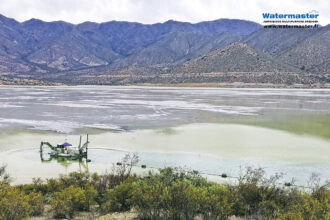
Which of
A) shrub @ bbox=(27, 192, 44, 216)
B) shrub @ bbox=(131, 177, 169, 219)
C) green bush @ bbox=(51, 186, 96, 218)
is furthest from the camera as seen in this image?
shrub @ bbox=(27, 192, 44, 216)

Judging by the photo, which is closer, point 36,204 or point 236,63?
point 36,204

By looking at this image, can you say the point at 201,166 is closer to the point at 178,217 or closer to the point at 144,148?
the point at 144,148

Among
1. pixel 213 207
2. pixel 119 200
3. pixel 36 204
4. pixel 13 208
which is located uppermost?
pixel 13 208

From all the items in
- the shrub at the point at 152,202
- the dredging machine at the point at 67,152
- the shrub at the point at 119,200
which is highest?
the shrub at the point at 152,202

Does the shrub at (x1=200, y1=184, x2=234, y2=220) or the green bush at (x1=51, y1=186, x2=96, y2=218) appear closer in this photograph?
the shrub at (x1=200, y1=184, x2=234, y2=220)

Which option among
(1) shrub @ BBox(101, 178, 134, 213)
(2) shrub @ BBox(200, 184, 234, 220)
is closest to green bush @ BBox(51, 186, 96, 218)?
(1) shrub @ BBox(101, 178, 134, 213)

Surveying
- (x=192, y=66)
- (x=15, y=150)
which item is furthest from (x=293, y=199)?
(x=192, y=66)

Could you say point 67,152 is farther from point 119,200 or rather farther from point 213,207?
point 213,207

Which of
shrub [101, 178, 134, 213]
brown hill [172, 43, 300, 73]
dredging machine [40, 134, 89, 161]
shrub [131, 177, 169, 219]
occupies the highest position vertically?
A: brown hill [172, 43, 300, 73]

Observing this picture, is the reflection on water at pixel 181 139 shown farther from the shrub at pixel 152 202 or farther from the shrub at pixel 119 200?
the shrub at pixel 152 202

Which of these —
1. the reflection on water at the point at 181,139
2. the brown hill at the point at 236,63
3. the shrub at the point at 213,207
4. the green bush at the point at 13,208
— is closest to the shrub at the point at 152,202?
the shrub at the point at 213,207

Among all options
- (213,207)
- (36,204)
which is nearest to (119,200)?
(36,204)

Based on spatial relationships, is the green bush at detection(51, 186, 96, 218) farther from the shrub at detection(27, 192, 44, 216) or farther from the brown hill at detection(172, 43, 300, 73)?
the brown hill at detection(172, 43, 300, 73)
